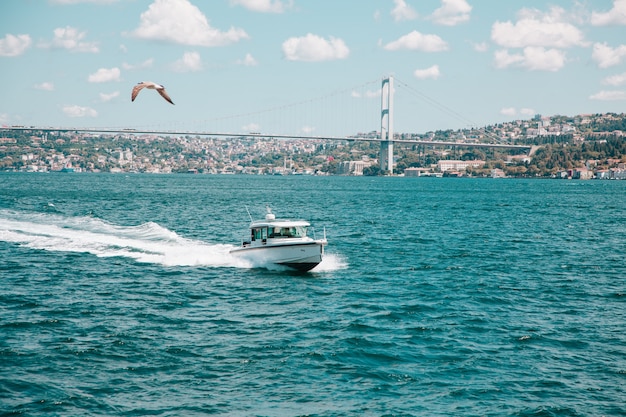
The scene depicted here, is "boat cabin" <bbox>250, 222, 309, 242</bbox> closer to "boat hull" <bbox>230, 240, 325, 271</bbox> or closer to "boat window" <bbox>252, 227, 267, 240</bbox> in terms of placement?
"boat window" <bbox>252, 227, 267, 240</bbox>

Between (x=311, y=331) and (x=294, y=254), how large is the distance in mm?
10451

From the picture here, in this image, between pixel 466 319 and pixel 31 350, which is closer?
pixel 31 350

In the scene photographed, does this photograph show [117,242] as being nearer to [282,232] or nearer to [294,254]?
[282,232]

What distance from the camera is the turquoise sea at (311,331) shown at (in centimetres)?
1677

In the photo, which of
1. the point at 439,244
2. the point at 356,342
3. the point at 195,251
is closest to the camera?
the point at 356,342

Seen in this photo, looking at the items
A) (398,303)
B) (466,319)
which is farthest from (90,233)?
(466,319)

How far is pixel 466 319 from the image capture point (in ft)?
80.0

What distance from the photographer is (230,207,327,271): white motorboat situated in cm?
3288

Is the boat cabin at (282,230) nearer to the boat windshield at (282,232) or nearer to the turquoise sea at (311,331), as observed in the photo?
the boat windshield at (282,232)

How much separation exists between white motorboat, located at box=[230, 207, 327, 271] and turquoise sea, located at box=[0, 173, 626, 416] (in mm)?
619

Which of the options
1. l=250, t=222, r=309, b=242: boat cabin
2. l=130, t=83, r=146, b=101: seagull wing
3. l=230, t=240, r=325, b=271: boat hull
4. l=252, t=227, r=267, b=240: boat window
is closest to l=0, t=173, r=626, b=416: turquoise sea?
l=230, t=240, r=325, b=271: boat hull

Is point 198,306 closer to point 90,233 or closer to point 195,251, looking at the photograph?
point 195,251

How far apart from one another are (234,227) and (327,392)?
39.8m

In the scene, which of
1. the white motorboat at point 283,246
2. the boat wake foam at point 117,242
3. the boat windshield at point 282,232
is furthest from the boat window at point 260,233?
the boat wake foam at point 117,242
